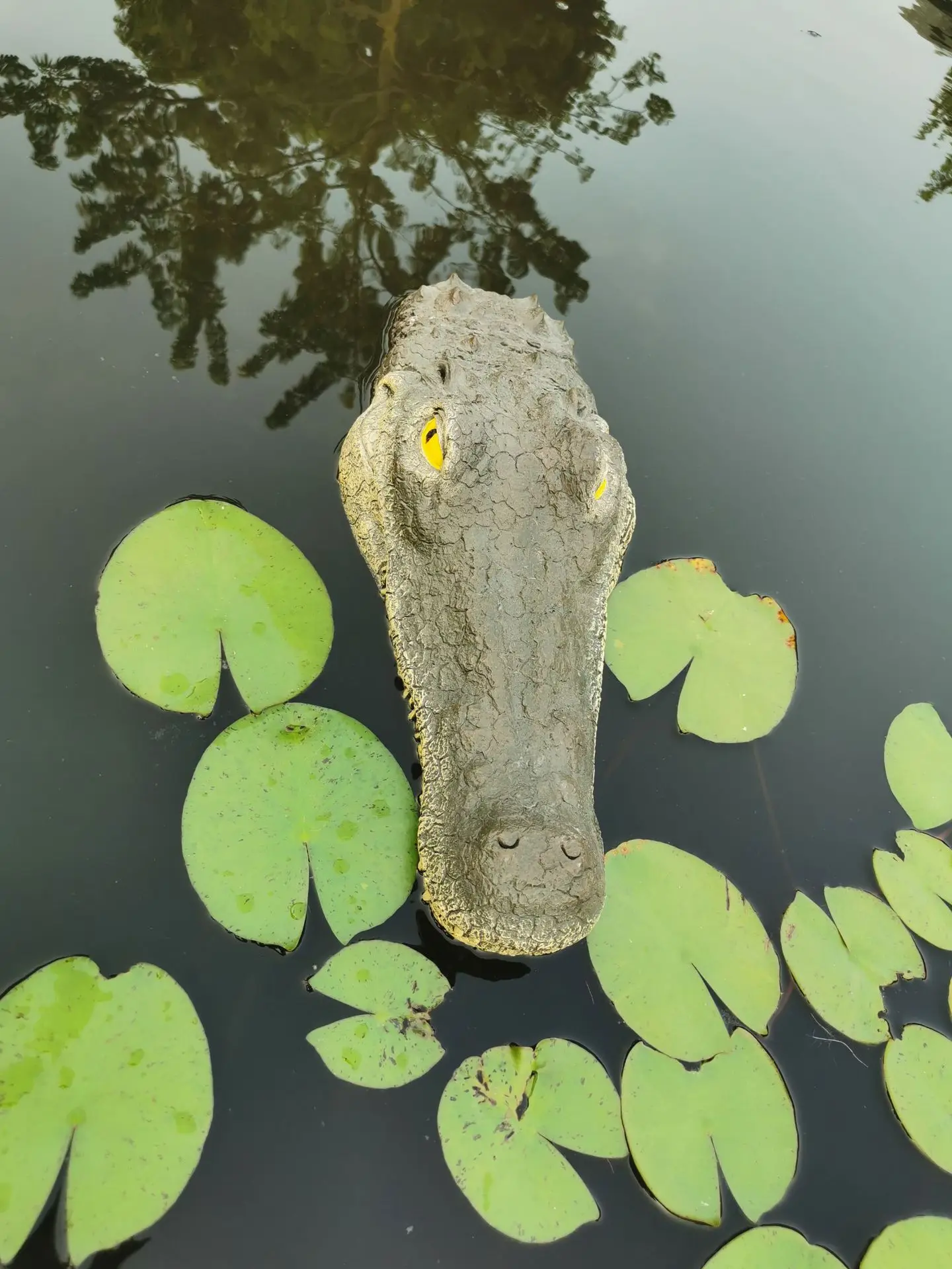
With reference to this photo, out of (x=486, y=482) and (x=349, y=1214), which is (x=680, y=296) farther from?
(x=349, y=1214)

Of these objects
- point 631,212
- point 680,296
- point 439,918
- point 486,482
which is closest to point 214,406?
point 486,482

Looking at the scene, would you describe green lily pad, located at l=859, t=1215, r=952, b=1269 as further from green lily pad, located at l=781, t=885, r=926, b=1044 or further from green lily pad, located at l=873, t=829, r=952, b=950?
green lily pad, located at l=873, t=829, r=952, b=950

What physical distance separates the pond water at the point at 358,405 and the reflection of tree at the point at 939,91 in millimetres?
76

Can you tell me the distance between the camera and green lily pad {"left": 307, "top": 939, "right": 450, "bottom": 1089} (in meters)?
2.04

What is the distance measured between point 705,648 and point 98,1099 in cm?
252

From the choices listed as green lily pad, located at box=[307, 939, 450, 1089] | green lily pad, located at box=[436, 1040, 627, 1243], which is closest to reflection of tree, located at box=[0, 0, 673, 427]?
green lily pad, located at box=[307, 939, 450, 1089]

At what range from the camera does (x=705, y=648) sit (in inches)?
120

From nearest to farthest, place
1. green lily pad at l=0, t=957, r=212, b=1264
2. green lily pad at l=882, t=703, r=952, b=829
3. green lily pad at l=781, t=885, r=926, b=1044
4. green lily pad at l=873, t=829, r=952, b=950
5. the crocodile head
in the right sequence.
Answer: green lily pad at l=0, t=957, r=212, b=1264, the crocodile head, green lily pad at l=781, t=885, r=926, b=1044, green lily pad at l=873, t=829, r=952, b=950, green lily pad at l=882, t=703, r=952, b=829

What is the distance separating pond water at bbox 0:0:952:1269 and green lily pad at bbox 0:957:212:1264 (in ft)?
0.31

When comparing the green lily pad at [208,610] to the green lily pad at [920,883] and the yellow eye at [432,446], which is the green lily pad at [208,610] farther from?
the green lily pad at [920,883]

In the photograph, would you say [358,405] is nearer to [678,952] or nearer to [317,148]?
[317,148]

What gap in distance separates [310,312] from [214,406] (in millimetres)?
867

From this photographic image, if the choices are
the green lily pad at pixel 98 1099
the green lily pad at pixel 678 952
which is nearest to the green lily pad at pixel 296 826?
the green lily pad at pixel 98 1099

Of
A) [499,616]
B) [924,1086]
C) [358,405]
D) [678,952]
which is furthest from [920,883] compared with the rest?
[358,405]
